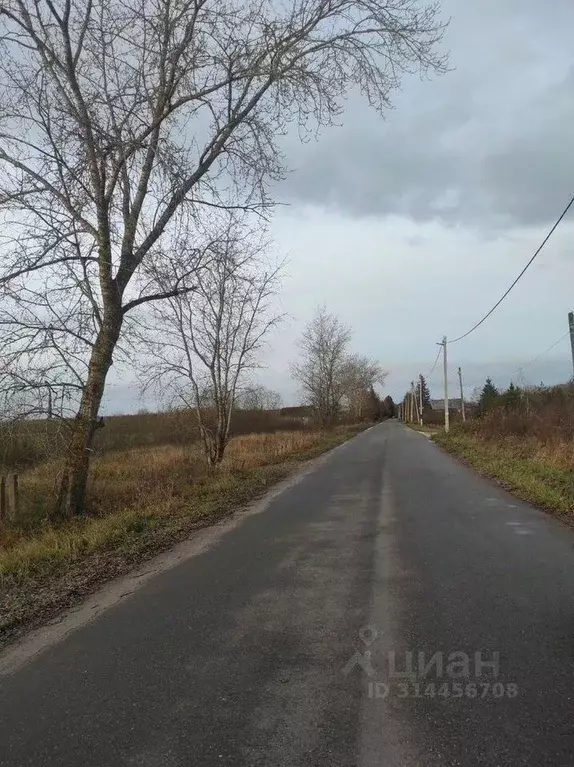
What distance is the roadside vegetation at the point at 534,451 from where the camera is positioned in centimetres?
1174

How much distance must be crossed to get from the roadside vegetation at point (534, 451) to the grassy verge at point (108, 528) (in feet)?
18.9

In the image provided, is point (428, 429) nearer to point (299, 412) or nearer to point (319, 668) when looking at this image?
point (299, 412)

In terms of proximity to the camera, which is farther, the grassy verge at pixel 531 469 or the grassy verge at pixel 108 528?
the grassy verge at pixel 531 469

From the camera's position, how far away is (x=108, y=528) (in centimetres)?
902

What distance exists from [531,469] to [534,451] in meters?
4.01

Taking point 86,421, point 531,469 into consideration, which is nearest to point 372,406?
point 531,469

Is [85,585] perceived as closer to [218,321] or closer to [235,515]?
[235,515]

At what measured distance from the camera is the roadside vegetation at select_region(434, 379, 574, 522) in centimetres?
1174

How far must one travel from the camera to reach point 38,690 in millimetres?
3803

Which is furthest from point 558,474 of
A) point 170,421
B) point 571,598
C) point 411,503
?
point 170,421

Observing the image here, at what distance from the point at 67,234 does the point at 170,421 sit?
45.3ft

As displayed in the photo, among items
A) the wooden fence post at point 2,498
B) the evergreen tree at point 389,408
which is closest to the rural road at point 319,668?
the wooden fence post at point 2,498

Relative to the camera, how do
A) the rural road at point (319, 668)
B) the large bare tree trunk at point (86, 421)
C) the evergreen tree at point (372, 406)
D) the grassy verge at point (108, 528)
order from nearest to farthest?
the rural road at point (319, 668), the grassy verge at point (108, 528), the large bare tree trunk at point (86, 421), the evergreen tree at point (372, 406)

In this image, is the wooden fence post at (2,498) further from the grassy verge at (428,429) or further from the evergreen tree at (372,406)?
the evergreen tree at (372,406)
